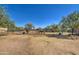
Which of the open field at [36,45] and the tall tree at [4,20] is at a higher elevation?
the tall tree at [4,20]

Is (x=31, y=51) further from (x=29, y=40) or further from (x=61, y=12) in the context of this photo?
(x=61, y=12)

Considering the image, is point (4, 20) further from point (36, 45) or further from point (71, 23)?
point (71, 23)

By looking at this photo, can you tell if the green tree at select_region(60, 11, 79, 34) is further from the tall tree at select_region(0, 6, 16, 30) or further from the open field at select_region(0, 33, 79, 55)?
the tall tree at select_region(0, 6, 16, 30)

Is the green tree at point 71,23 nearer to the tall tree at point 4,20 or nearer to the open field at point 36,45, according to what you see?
the open field at point 36,45

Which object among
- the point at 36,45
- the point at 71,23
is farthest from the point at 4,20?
the point at 71,23

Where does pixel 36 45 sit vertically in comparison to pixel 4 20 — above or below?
below

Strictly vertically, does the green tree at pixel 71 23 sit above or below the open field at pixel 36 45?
above

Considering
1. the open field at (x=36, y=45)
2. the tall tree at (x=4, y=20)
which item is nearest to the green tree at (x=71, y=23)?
the open field at (x=36, y=45)
